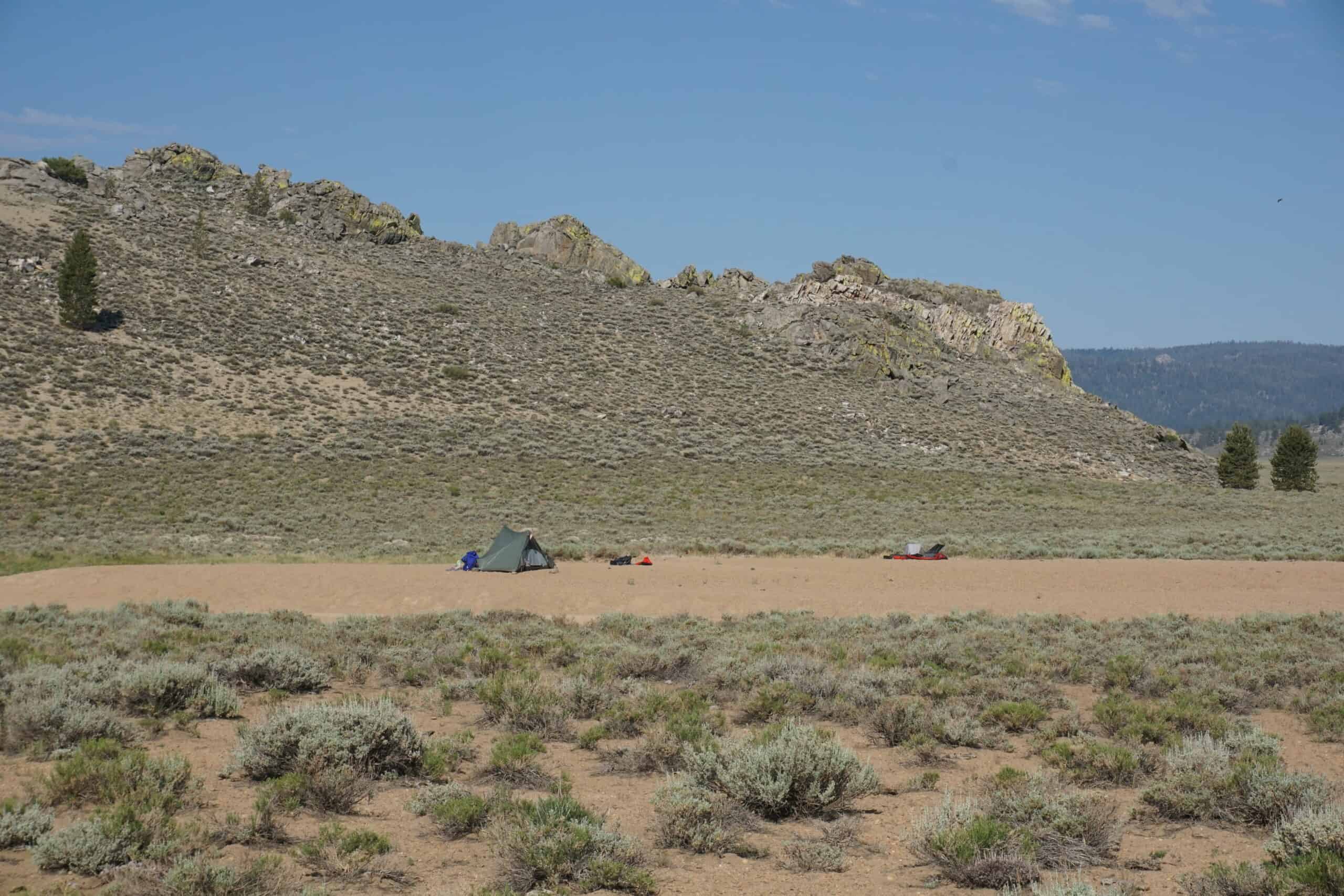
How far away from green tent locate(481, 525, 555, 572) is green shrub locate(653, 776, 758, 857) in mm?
13481

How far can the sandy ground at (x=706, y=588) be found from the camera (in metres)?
16.8

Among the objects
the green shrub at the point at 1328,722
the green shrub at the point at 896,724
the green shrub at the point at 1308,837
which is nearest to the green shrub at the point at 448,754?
the green shrub at the point at 896,724

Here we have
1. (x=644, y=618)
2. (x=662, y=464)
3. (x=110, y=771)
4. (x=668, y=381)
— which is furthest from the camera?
(x=668, y=381)

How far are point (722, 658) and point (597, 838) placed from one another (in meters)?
5.96

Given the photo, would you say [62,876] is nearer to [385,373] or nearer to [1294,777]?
[1294,777]

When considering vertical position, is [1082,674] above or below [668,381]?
below

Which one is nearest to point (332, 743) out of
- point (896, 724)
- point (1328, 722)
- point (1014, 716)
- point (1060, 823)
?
point (896, 724)

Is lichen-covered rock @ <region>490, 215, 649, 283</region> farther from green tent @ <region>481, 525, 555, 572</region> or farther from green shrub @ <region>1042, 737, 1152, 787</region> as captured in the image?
green shrub @ <region>1042, 737, 1152, 787</region>

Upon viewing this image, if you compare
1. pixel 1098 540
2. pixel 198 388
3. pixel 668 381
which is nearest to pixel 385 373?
pixel 198 388

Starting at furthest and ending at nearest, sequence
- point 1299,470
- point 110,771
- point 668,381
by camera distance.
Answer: point 668,381
point 1299,470
point 110,771

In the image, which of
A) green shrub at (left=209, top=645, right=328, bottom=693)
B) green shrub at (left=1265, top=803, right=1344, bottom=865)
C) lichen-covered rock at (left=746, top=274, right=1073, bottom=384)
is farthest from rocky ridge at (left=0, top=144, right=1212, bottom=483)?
green shrub at (left=1265, top=803, right=1344, bottom=865)

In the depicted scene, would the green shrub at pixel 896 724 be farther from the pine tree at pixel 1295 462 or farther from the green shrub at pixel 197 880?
the pine tree at pixel 1295 462

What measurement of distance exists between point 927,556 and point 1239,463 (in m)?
39.4

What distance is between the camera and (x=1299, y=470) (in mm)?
51844
